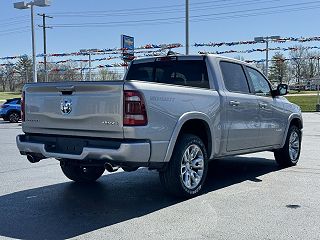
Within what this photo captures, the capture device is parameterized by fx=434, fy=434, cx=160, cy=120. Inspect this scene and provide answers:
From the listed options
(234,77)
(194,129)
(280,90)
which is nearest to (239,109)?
(234,77)

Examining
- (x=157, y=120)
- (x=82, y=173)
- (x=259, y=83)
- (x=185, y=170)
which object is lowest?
(x=82, y=173)

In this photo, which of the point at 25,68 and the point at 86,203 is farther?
the point at 25,68

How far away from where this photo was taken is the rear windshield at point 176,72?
6.62 metres

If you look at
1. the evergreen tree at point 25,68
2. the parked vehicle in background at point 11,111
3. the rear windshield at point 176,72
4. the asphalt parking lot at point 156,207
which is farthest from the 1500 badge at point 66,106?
the evergreen tree at point 25,68

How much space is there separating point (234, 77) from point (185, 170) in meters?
1.99

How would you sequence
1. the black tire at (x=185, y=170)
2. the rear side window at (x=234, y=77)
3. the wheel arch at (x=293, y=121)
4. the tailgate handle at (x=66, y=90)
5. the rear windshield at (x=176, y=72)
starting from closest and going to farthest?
the tailgate handle at (x=66, y=90), the black tire at (x=185, y=170), the rear windshield at (x=176, y=72), the rear side window at (x=234, y=77), the wheel arch at (x=293, y=121)

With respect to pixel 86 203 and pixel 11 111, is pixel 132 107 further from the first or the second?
pixel 11 111

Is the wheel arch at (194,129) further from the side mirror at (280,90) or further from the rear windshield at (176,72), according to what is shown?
the side mirror at (280,90)

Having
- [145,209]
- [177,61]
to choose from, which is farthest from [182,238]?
[177,61]

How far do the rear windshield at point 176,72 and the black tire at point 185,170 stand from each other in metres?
1.05

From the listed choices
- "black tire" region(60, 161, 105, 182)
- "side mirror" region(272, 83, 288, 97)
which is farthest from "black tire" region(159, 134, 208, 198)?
"side mirror" region(272, 83, 288, 97)

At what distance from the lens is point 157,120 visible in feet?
17.3

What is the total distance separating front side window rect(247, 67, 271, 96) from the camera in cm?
756

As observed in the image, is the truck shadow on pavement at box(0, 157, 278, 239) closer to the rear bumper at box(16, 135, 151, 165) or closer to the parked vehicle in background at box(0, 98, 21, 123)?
the rear bumper at box(16, 135, 151, 165)
